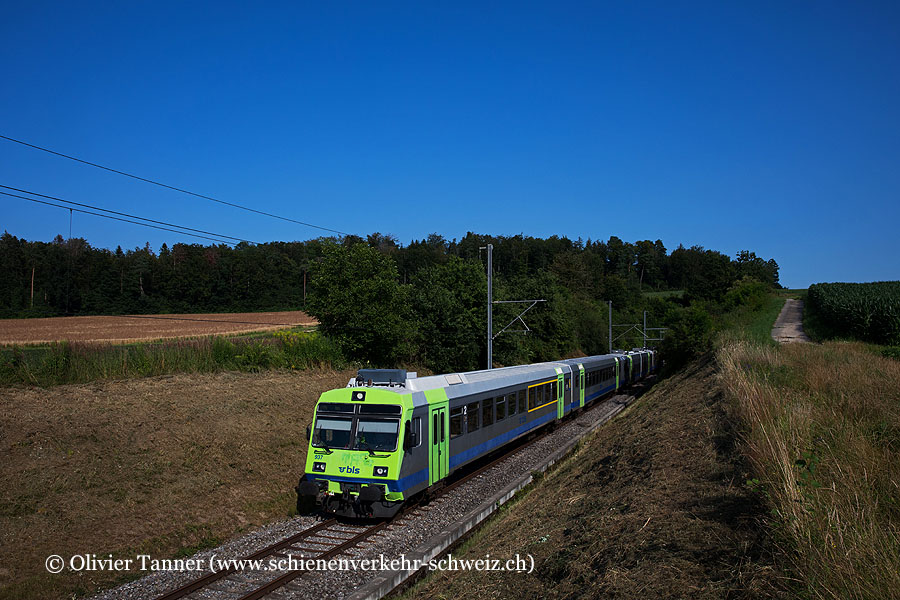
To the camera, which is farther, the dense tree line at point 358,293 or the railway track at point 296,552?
the dense tree line at point 358,293

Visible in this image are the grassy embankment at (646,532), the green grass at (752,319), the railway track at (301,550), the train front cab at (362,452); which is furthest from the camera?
the green grass at (752,319)

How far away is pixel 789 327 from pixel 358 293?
24.1 m

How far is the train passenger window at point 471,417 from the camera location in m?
15.0

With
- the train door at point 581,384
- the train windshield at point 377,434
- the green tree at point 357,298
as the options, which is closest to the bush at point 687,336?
the train door at point 581,384

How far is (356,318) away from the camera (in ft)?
101

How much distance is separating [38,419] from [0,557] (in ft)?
17.3

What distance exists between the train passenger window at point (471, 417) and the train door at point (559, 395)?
9.11 metres

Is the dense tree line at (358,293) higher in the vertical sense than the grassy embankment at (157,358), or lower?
higher

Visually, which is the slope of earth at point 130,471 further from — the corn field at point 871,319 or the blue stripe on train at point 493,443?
the corn field at point 871,319

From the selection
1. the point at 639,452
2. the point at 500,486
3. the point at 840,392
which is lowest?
the point at 500,486

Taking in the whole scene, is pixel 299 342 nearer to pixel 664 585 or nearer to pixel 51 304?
pixel 664 585

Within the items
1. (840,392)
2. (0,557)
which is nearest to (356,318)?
(0,557)

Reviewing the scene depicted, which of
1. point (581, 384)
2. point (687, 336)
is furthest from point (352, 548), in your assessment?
point (687, 336)

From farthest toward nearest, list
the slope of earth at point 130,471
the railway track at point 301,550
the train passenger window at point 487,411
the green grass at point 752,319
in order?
the green grass at point 752,319, the train passenger window at point 487,411, the slope of earth at point 130,471, the railway track at point 301,550
